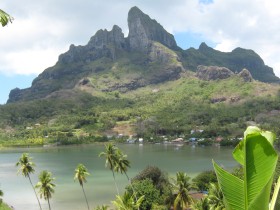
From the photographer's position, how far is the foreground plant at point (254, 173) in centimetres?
438

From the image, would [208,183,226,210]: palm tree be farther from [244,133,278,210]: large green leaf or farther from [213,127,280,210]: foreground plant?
[244,133,278,210]: large green leaf

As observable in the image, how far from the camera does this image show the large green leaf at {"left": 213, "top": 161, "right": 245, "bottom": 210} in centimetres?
457

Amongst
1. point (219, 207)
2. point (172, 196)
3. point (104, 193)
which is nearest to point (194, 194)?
point (172, 196)

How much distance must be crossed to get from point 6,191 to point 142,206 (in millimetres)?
39858

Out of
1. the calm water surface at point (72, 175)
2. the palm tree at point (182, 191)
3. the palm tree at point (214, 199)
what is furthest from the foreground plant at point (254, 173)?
the calm water surface at point (72, 175)

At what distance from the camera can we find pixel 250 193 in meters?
4.56

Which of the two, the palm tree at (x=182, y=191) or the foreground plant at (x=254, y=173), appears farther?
the palm tree at (x=182, y=191)

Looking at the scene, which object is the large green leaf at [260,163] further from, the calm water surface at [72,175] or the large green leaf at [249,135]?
the calm water surface at [72,175]

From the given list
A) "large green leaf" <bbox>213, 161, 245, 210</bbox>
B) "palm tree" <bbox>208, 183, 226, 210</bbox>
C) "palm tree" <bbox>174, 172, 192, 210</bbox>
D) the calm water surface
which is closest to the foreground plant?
"large green leaf" <bbox>213, 161, 245, 210</bbox>

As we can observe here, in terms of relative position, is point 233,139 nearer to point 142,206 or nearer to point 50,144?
point 50,144

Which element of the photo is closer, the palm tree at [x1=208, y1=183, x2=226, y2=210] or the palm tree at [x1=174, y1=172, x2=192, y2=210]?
the palm tree at [x1=208, y1=183, x2=226, y2=210]

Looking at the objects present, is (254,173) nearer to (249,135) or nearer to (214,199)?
(249,135)

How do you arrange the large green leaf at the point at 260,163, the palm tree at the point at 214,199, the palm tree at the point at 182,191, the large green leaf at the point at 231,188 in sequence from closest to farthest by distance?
the large green leaf at the point at 260,163
the large green leaf at the point at 231,188
the palm tree at the point at 214,199
the palm tree at the point at 182,191

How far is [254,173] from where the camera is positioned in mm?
4453
